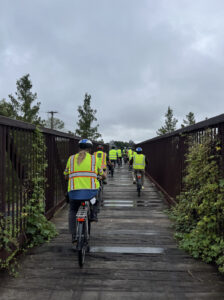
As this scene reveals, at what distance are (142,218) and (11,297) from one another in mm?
4417

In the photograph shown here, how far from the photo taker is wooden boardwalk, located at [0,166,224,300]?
3.41 m

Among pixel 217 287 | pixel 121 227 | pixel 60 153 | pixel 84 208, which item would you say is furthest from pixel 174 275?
pixel 60 153

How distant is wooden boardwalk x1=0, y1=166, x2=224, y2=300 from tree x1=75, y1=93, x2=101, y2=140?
48.6 m

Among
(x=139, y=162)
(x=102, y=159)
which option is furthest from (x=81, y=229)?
(x=139, y=162)

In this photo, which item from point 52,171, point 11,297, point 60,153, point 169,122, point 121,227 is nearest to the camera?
point 11,297

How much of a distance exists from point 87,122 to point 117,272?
51.7 m

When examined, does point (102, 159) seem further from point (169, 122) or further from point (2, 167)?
point (169, 122)

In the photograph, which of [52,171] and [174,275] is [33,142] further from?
[174,275]

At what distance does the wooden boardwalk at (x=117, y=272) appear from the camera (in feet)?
11.2

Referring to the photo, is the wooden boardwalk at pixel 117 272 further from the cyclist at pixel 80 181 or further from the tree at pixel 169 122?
the tree at pixel 169 122

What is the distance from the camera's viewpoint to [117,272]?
397 cm

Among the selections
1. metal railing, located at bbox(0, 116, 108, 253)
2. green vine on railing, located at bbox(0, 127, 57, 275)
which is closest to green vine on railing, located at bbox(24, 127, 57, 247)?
green vine on railing, located at bbox(0, 127, 57, 275)

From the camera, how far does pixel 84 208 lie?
4441mm

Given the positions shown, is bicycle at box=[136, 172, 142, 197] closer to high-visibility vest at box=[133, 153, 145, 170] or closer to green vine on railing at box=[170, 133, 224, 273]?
high-visibility vest at box=[133, 153, 145, 170]
